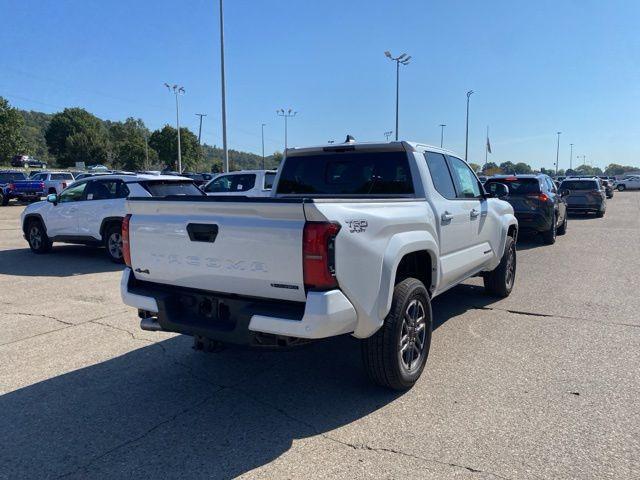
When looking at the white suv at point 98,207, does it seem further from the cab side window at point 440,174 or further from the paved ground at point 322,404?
the cab side window at point 440,174

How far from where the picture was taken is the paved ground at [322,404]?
117 inches

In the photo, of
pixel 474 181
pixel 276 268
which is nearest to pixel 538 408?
pixel 276 268

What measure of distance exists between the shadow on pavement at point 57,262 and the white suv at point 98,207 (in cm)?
40

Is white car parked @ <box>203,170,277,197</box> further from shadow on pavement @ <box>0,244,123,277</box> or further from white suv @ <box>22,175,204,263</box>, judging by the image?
shadow on pavement @ <box>0,244,123,277</box>

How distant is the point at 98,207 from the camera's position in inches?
396

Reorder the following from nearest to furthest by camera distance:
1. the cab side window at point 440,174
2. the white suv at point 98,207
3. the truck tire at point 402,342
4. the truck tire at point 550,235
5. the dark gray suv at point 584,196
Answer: the truck tire at point 402,342
the cab side window at point 440,174
the white suv at point 98,207
the truck tire at point 550,235
the dark gray suv at point 584,196

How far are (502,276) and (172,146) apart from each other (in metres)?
89.6

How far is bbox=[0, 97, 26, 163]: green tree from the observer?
7162 cm

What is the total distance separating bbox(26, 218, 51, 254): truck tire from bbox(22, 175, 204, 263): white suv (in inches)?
0.9

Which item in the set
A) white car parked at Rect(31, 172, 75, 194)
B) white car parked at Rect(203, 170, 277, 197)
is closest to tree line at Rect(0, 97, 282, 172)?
white car parked at Rect(31, 172, 75, 194)

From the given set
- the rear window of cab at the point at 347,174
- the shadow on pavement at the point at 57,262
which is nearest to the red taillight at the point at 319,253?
the rear window of cab at the point at 347,174

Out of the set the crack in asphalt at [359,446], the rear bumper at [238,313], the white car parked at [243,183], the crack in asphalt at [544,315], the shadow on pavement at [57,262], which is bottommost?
the crack in asphalt at [359,446]

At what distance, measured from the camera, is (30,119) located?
565ft

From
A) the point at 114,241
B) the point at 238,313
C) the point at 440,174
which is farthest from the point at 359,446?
the point at 114,241
